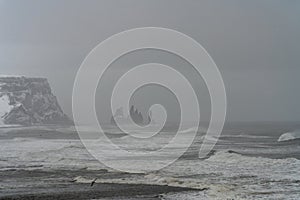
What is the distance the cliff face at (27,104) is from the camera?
539ft

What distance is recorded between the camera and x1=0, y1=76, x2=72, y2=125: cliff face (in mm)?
164250

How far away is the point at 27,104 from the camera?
595 ft

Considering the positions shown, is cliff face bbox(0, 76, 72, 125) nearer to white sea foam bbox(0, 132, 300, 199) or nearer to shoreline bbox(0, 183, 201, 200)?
white sea foam bbox(0, 132, 300, 199)

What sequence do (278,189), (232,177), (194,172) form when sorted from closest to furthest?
(278,189) < (232,177) < (194,172)

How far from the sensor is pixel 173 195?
2109 centimetres

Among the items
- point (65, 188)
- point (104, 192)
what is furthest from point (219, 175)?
point (65, 188)

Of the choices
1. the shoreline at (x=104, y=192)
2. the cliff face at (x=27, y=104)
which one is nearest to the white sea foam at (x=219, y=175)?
the shoreline at (x=104, y=192)

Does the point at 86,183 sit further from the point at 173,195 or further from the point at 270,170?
the point at 270,170

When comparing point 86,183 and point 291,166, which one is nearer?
point 86,183

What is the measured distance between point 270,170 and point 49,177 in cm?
1457

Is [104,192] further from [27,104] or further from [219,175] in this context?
[27,104]

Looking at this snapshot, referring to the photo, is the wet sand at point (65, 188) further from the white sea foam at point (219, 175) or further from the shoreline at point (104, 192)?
the white sea foam at point (219, 175)

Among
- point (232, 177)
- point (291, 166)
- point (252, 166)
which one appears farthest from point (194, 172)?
point (291, 166)

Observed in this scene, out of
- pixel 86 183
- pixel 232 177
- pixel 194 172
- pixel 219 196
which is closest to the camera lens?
pixel 219 196
